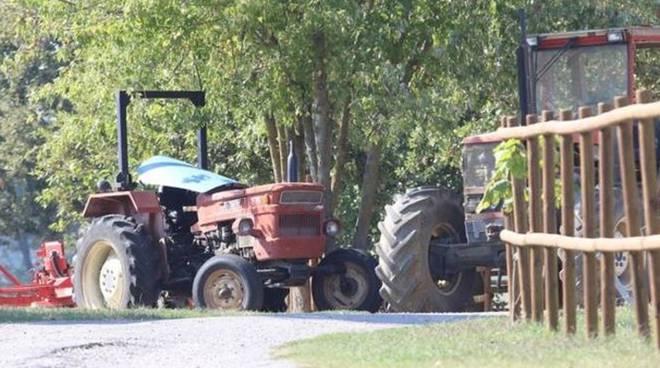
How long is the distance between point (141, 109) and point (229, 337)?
10.8 m

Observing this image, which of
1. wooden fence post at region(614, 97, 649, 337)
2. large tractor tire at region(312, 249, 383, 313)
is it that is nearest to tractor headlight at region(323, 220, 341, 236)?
large tractor tire at region(312, 249, 383, 313)

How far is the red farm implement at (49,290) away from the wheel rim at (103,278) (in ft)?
3.98

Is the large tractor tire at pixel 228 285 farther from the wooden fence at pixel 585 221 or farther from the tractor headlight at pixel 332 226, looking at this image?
the wooden fence at pixel 585 221

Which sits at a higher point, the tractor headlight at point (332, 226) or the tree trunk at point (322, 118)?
the tree trunk at point (322, 118)

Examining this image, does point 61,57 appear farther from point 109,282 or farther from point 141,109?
point 109,282

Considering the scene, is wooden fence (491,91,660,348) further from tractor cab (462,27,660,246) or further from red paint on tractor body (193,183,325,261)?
red paint on tractor body (193,183,325,261)

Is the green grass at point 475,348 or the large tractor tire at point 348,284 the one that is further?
the large tractor tire at point 348,284

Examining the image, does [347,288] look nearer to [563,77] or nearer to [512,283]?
[563,77]

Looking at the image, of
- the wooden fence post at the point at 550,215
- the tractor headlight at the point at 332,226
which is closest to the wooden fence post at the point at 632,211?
the wooden fence post at the point at 550,215

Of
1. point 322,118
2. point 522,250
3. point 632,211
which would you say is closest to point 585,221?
point 632,211

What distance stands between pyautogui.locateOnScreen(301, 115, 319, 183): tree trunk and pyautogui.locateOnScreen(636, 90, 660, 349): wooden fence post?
1235 cm

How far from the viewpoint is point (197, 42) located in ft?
70.1

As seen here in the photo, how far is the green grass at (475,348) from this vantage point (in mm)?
10055

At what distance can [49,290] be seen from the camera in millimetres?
21562
